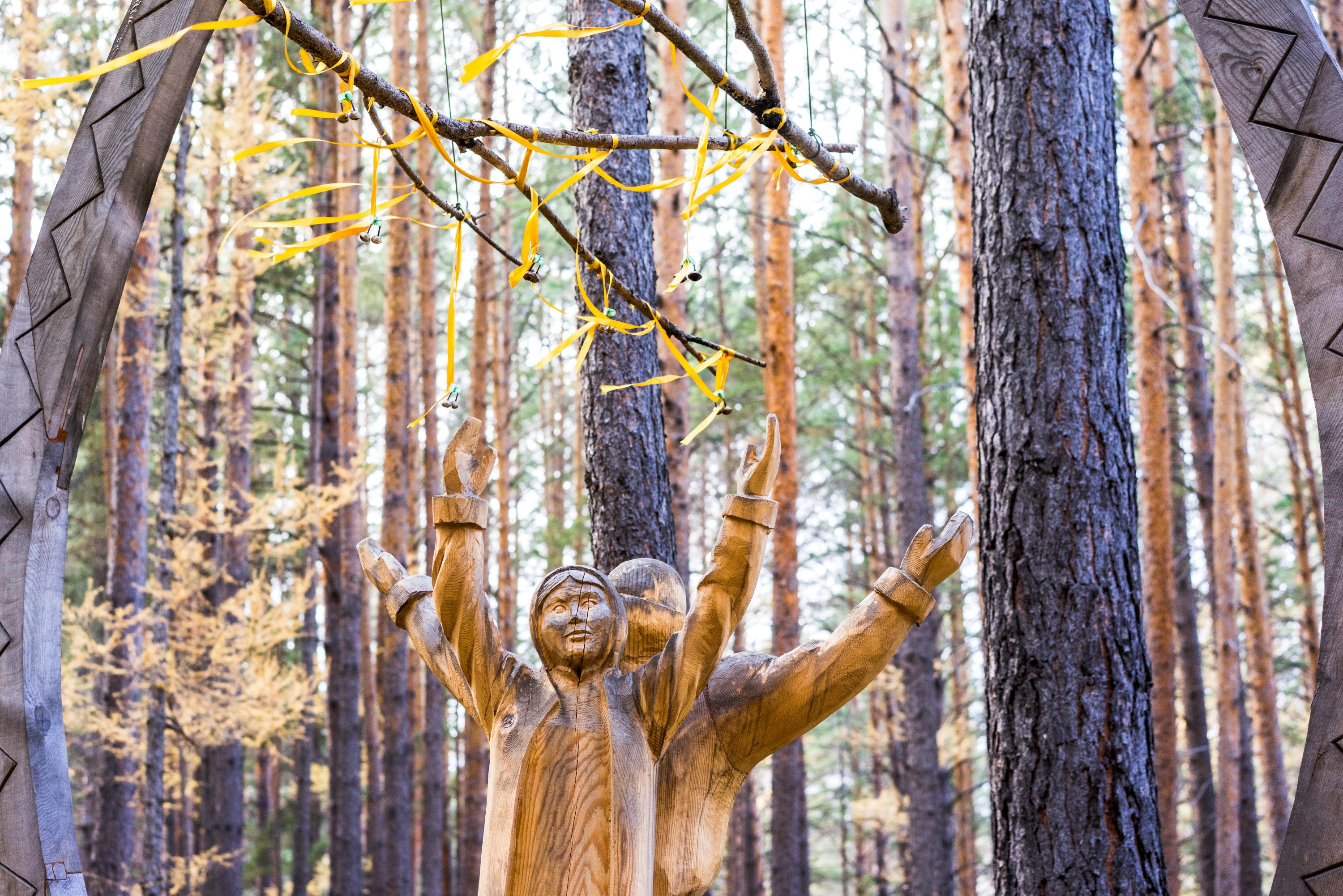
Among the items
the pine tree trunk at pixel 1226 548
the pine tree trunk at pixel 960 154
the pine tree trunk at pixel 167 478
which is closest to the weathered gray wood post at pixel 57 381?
the pine tree trunk at pixel 167 478

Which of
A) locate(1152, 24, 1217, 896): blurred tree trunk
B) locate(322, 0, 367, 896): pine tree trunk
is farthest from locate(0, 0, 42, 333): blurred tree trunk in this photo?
locate(1152, 24, 1217, 896): blurred tree trunk

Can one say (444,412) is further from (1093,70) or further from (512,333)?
(1093,70)

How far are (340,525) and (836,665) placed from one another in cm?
1175

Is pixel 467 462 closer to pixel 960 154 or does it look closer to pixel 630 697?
pixel 630 697

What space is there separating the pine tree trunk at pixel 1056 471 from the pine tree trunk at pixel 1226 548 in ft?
23.3

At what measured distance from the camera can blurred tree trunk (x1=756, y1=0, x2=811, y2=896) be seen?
411 inches

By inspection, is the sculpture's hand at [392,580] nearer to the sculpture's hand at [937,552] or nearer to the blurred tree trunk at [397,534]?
the sculpture's hand at [937,552]

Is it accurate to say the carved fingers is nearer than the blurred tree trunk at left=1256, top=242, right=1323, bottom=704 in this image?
Yes

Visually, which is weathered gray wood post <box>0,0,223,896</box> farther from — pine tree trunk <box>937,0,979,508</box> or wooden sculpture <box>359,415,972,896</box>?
pine tree trunk <box>937,0,979,508</box>

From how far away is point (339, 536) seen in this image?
1287cm

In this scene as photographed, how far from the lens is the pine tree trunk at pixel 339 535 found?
1112 centimetres

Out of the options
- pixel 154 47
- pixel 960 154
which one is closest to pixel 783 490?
pixel 960 154

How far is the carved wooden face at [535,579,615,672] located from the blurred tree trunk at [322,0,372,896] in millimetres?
9609

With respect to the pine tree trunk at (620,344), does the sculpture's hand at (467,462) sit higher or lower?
lower
